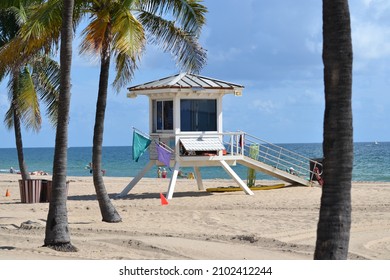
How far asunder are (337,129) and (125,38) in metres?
9.29

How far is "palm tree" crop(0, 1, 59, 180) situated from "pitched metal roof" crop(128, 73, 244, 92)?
4001 millimetres

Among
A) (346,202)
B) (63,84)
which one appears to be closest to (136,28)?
(63,84)

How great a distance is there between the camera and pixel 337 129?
290 inches

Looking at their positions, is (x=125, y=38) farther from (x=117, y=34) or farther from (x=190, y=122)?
(x=190, y=122)

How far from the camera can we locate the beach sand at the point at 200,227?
1282cm

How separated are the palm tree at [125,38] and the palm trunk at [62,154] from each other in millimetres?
2634

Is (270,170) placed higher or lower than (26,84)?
lower

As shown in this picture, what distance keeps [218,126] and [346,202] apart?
17.8 m

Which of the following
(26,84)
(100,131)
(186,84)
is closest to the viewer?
(100,131)

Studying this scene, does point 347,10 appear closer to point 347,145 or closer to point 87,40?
point 347,145

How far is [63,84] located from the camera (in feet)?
43.5

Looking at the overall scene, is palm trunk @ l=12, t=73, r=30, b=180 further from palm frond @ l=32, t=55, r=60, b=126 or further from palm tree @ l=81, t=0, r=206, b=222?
palm tree @ l=81, t=0, r=206, b=222

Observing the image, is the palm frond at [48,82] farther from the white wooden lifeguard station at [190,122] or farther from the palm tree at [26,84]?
the white wooden lifeguard station at [190,122]

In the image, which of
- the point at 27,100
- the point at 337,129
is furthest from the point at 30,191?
the point at 337,129
